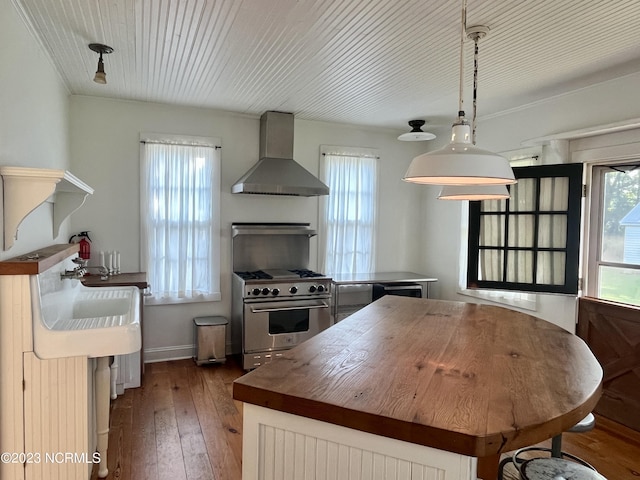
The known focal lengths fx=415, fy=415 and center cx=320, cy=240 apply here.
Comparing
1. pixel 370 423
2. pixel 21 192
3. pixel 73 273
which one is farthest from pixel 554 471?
pixel 73 273

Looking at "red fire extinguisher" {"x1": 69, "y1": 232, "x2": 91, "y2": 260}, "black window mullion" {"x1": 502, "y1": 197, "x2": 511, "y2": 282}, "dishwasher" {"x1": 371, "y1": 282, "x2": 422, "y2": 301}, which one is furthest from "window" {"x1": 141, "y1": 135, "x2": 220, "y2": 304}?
"black window mullion" {"x1": 502, "y1": 197, "x2": 511, "y2": 282}

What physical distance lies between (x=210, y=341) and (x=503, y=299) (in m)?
2.95

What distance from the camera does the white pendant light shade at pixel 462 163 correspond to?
1579mm

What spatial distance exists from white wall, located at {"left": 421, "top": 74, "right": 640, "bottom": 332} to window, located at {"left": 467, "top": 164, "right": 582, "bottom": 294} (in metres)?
0.24

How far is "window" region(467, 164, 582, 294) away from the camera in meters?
3.39

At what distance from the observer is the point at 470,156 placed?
1592 millimetres

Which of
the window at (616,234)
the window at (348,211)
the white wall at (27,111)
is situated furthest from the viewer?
the window at (348,211)

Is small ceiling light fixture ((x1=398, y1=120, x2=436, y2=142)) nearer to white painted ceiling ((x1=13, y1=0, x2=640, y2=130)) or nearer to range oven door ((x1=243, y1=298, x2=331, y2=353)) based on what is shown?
white painted ceiling ((x1=13, y1=0, x2=640, y2=130))

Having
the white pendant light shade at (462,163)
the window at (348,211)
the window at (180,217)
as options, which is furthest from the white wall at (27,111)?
the window at (348,211)

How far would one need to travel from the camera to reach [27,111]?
2.34 meters

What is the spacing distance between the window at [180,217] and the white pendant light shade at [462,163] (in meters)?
2.97

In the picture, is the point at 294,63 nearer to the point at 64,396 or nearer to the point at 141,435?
the point at 64,396

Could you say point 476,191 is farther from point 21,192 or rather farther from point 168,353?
point 168,353

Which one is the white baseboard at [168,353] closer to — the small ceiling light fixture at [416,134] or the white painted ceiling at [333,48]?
the white painted ceiling at [333,48]
